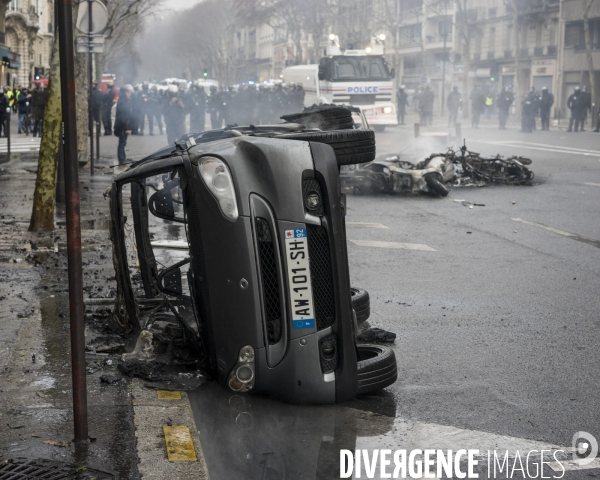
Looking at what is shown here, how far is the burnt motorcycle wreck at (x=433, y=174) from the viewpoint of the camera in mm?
16156

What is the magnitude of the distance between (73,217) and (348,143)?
5.34ft

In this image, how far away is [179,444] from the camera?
4215 mm

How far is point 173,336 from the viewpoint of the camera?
553 cm

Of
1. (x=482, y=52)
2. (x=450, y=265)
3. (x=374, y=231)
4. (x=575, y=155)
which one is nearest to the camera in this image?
(x=450, y=265)

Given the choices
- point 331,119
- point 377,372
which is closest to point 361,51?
point 331,119

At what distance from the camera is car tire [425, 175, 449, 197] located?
51.9ft

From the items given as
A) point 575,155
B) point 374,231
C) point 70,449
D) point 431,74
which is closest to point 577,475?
point 70,449

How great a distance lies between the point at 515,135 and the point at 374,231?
2493 centimetres

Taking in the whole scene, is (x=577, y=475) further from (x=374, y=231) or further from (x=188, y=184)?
(x=374, y=231)

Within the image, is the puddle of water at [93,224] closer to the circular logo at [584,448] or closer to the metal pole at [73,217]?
the metal pole at [73,217]

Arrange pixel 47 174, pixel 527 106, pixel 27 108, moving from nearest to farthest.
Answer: pixel 47 174
pixel 27 108
pixel 527 106

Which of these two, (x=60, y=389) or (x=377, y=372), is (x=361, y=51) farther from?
(x=60, y=389)

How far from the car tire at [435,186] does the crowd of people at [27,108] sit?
15.8 meters

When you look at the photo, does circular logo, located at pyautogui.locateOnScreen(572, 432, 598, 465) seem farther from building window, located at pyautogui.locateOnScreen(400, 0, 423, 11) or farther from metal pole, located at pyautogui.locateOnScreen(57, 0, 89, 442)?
building window, located at pyautogui.locateOnScreen(400, 0, 423, 11)
